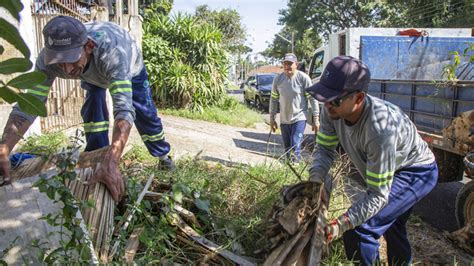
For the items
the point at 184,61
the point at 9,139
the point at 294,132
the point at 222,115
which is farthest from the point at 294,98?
the point at 184,61

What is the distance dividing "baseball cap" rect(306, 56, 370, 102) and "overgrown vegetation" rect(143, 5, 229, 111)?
9916 mm

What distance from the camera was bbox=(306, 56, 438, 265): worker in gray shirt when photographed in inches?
94.1

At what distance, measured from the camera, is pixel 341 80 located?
7.68ft

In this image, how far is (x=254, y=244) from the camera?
3.10 meters

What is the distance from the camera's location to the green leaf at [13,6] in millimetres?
1103

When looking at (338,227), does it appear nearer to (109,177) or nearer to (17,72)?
(109,177)

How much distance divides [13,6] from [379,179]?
1.98 meters

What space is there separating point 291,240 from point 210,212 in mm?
786

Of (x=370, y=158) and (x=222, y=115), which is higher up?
(x=370, y=158)

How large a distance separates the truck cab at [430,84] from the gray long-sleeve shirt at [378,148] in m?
1.57

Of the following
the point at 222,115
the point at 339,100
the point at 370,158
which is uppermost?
the point at 339,100

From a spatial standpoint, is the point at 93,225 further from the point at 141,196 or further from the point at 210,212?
the point at 210,212

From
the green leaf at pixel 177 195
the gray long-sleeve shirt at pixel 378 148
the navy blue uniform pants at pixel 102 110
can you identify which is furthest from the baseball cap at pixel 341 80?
the navy blue uniform pants at pixel 102 110

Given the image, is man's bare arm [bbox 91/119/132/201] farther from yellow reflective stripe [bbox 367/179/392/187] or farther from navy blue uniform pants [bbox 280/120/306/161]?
navy blue uniform pants [bbox 280/120/306/161]
